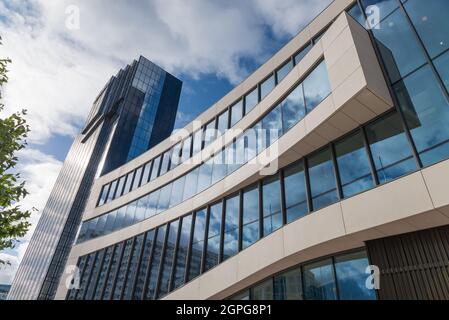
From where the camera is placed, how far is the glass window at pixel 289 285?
12266 mm

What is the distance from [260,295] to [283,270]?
1.80m

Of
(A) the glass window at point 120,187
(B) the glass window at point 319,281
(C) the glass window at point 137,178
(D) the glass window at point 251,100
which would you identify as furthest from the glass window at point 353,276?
(A) the glass window at point 120,187

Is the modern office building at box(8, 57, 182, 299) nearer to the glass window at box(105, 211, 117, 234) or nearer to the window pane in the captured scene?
the glass window at box(105, 211, 117, 234)

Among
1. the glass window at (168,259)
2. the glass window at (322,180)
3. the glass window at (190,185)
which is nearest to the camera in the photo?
the glass window at (322,180)

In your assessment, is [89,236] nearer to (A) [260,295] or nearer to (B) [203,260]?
(B) [203,260]

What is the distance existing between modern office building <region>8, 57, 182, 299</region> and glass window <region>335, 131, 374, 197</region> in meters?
69.5

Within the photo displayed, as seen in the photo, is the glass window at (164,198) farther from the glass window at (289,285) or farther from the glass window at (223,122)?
the glass window at (289,285)

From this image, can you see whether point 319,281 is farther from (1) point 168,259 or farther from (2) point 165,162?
(2) point 165,162

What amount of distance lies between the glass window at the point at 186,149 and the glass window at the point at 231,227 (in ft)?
22.1

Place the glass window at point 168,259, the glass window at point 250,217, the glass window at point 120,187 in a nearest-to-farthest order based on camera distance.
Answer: the glass window at point 250,217
the glass window at point 168,259
the glass window at point 120,187

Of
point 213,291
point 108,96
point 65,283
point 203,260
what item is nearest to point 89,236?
point 65,283

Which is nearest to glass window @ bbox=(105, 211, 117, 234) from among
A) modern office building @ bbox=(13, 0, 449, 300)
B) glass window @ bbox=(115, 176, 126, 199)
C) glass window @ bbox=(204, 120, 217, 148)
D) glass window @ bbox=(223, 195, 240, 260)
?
glass window @ bbox=(115, 176, 126, 199)

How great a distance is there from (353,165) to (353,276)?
400 centimetres

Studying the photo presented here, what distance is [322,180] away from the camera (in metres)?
12.6
